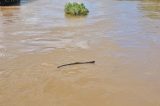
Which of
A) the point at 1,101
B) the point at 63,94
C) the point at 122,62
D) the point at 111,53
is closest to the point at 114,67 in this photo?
the point at 122,62

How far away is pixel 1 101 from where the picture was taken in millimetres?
7152

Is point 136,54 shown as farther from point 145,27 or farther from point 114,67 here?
point 145,27

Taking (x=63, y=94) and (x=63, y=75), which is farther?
(x=63, y=75)

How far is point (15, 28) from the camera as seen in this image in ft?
50.4

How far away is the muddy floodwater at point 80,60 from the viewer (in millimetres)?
7480

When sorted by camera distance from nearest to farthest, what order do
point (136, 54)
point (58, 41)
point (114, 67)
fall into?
point (114, 67)
point (136, 54)
point (58, 41)

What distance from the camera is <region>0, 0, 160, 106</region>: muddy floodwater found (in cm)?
748

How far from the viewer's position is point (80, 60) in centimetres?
1019

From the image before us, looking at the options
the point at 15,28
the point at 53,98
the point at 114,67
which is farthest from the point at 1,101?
the point at 15,28

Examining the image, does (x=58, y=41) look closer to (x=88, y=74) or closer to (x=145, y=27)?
(x=88, y=74)

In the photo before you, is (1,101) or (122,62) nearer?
(1,101)

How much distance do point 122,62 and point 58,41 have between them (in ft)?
11.8

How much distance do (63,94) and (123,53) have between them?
397 centimetres

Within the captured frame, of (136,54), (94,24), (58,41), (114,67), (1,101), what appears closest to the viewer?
(1,101)
